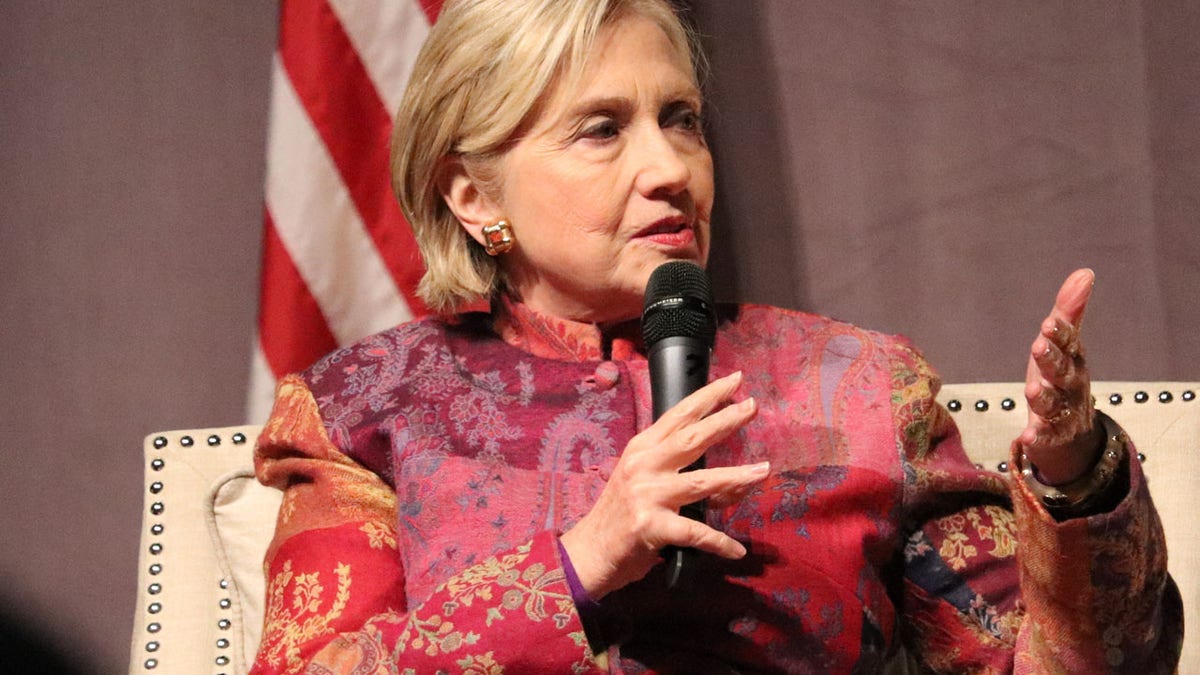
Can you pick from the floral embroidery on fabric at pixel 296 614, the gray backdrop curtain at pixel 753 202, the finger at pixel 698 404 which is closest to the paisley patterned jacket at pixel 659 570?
the floral embroidery on fabric at pixel 296 614

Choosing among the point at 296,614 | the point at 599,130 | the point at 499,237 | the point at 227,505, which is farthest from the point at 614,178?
the point at 227,505

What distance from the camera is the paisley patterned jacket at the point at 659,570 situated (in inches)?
47.2

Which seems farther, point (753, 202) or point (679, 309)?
point (753, 202)

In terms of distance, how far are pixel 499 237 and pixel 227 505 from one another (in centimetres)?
52

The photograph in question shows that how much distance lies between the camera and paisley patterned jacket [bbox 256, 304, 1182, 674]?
1198 millimetres

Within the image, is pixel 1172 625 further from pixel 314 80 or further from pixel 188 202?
pixel 188 202

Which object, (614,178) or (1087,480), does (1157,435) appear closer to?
(1087,480)

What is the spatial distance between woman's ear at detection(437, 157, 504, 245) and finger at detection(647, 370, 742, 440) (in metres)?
0.57

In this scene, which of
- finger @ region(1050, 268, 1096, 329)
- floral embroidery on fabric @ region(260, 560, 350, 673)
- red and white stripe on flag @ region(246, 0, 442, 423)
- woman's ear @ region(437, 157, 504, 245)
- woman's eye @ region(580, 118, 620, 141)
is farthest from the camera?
red and white stripe on flag @ region(246, 0, 442, 423)

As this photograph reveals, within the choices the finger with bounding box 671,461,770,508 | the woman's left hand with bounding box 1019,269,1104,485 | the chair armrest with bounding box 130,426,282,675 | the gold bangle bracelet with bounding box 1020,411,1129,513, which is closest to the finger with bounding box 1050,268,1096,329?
the woman's left hand with bounding box 1019,269,1104,485

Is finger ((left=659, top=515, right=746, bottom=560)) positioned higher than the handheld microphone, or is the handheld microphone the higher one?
the handheld microphone

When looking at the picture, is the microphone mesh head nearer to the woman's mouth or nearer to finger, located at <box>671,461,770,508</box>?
finger, located at <box>671,461,770,508</box>

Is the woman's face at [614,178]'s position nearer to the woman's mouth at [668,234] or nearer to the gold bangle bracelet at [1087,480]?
the woman's mouth at [668,234]

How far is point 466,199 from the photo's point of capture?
161cm
